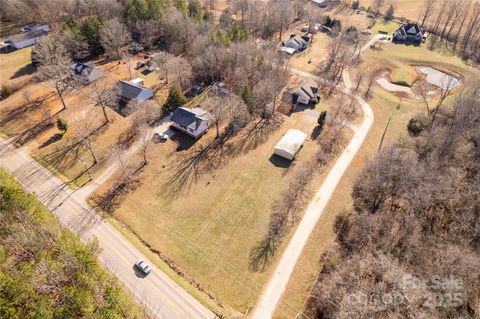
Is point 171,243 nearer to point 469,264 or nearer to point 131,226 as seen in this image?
point 131,226

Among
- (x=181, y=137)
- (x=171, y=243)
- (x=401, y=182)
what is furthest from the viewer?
(x=181, y=137)

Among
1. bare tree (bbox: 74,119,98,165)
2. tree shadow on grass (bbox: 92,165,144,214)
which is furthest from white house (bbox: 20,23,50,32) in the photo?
tree shadow on grass (bbox: 92,165,144,214)

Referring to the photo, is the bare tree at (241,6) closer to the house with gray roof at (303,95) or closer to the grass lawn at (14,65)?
the house with gray roof at (303,95)

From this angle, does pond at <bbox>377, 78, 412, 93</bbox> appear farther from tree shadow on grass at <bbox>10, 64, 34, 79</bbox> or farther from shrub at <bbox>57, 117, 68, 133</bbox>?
tree shadow on grass at <bbox>10, 64, 34, 79</bbox>

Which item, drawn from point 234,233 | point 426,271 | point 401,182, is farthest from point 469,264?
point 234,233

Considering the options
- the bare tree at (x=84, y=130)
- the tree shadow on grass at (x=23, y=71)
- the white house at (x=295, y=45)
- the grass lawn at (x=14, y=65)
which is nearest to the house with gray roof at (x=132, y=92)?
the bare tree at (x=84, y=130)

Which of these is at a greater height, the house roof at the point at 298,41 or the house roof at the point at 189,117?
the house roof at the point at 298,41
